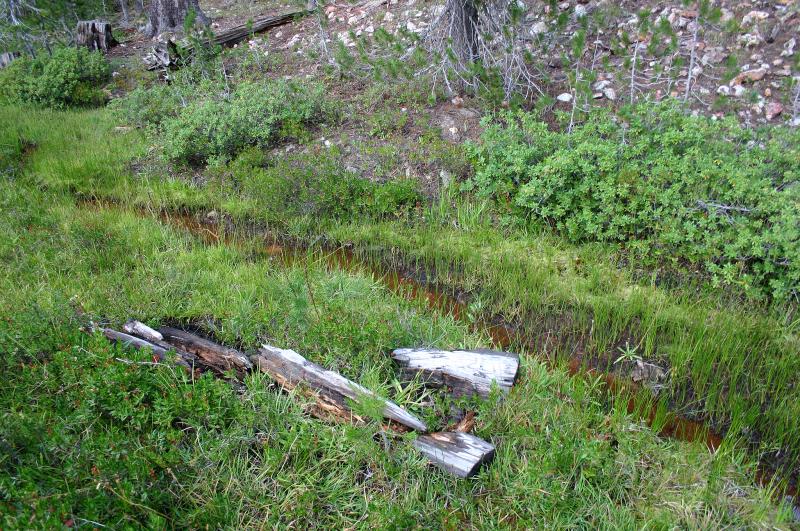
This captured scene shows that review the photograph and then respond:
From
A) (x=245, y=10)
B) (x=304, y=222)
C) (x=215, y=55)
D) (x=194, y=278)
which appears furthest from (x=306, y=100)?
(x=245, y=10)

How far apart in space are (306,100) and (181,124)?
172 centimetres

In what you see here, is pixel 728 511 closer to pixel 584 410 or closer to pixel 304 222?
pixel 584 410

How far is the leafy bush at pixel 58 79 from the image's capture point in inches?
354

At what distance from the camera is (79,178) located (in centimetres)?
704

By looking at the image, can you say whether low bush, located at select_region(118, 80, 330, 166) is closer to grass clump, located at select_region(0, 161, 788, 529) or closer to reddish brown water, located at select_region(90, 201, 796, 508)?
reddish brown water, located at select_region(90, 201, 796, 508)

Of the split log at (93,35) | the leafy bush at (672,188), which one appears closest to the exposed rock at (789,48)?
the leafy bush at (672,188)

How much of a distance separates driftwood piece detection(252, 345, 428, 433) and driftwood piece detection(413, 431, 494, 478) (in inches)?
4.3

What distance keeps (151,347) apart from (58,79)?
760cm

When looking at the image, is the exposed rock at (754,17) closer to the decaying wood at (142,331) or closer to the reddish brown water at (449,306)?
the reddish brown water at (449,306)

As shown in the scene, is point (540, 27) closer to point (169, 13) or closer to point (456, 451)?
point (456, 451)

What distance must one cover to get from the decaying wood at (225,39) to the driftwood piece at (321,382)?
7391 millimetres

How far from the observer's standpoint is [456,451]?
3.00 m

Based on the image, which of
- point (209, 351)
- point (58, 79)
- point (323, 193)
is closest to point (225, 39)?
point (58, 79)

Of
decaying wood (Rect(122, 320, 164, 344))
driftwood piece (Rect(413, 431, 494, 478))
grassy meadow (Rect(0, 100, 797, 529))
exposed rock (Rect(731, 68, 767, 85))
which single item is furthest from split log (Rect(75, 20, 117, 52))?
driftwood piece (Rect(413, 431, 494, 478))
